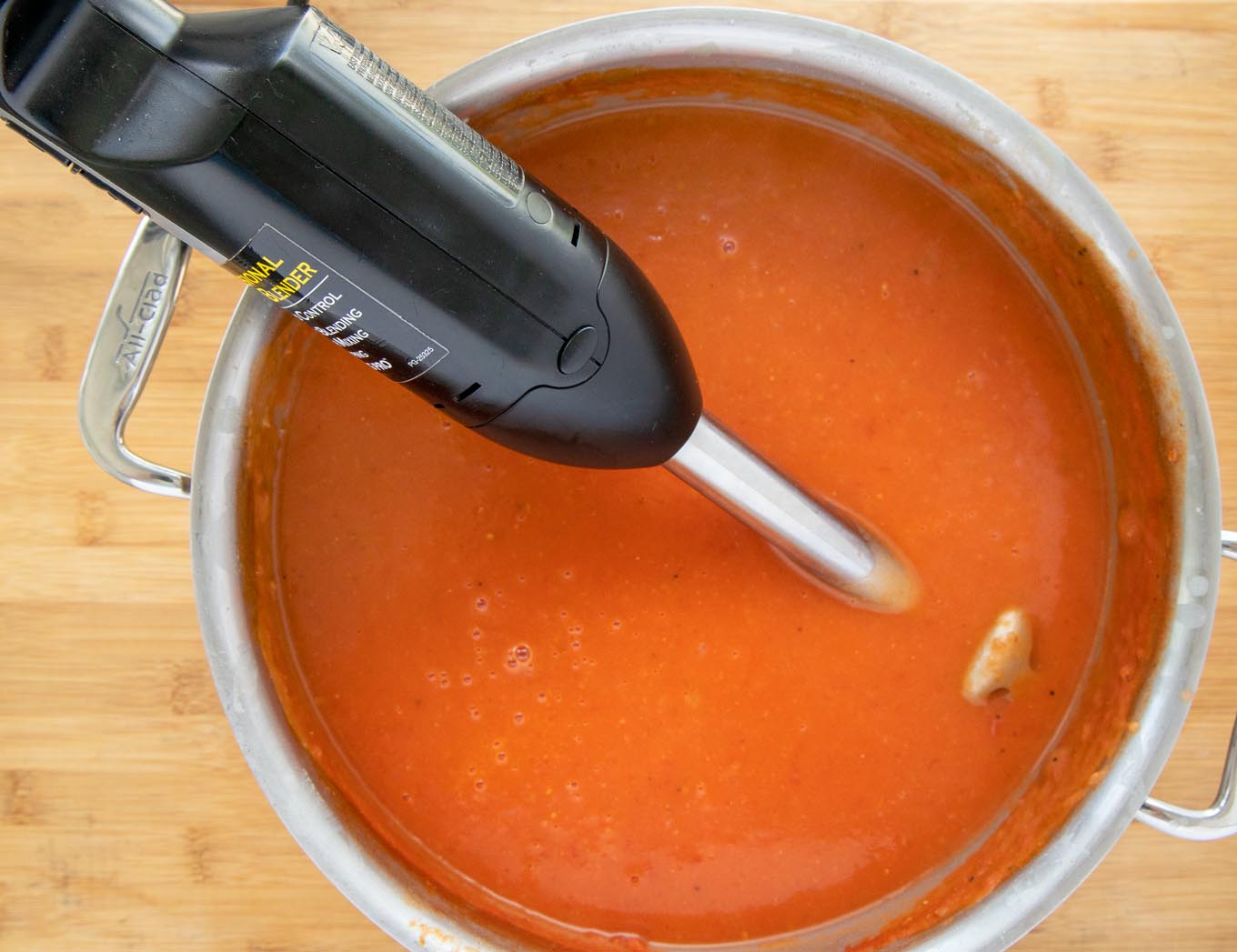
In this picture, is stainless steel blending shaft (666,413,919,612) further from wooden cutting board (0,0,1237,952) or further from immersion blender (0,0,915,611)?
wooden cutting board (0,0,1237,952)

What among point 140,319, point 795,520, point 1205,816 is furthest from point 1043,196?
point 140,319

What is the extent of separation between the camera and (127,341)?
721 millimetres

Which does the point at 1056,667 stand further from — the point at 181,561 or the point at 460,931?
the point at 181,561

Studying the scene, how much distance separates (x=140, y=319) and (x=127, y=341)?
0.02 meters

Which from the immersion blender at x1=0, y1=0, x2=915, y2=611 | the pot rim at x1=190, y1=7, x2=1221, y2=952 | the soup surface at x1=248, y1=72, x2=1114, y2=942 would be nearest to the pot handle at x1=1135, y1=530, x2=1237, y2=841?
the pot rim at x1=190, y1=7, x2=1221, y2=952

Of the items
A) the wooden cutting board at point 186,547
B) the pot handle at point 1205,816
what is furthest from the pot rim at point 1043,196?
the wooden cutting board at point 186,547

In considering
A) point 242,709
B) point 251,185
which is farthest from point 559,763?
point 251,185

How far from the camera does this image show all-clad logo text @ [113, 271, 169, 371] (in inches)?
28.3

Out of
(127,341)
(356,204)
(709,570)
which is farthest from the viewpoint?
(709,570)

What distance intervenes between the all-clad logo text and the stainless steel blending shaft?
39cm

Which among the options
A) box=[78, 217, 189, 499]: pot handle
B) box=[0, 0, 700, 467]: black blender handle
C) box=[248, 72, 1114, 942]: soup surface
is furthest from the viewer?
box=[248, 72, 1114, 942]: soup surface

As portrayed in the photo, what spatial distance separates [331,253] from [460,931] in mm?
572

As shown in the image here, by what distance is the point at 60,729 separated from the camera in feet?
3.14

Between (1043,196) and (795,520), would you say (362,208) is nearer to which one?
(795,520)
